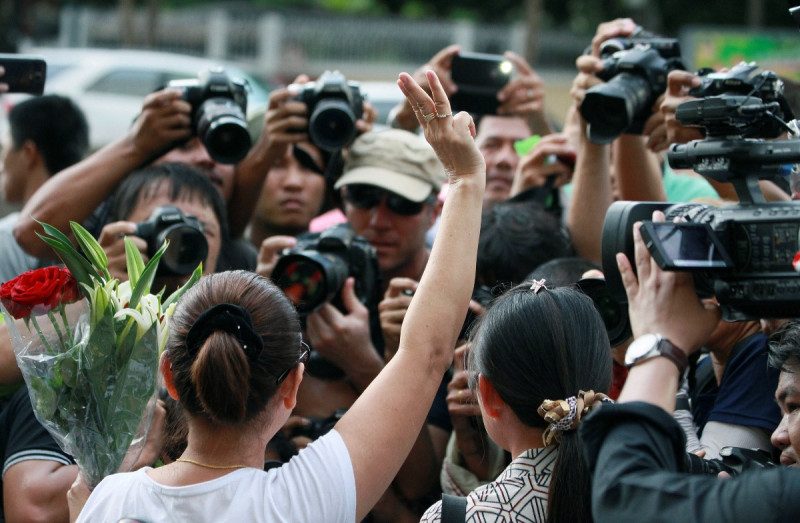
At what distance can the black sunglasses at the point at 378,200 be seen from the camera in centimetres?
368

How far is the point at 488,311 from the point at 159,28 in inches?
745

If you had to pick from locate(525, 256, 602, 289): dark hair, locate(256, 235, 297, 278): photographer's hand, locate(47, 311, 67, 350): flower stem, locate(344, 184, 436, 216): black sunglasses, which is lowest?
locate(256, 235, 297, 278): photographer's hand

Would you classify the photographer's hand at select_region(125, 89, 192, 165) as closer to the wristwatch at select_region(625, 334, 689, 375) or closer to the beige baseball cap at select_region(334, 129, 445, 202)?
the beige baseball cap at select_region(334, 129, 445, 202)

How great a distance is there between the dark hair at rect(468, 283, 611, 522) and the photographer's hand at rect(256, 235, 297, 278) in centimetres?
122

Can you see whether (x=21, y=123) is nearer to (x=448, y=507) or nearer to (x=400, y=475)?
(x=400, y=475)

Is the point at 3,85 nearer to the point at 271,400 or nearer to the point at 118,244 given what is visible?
the point at 118,244

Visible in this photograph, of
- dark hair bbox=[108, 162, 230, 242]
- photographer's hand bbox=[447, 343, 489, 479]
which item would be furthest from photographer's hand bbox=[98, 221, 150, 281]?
photographer's hand bbox=[447, 343, 489, 479]

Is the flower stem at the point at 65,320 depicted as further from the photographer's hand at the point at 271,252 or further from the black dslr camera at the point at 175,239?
the photographer's hand at the point at 271,252

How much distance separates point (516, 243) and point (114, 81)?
32.2 feet

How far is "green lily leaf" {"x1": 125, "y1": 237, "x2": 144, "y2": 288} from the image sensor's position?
7.70 feet

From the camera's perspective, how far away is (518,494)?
6.54ft

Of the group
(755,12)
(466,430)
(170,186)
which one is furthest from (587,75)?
(755,12)

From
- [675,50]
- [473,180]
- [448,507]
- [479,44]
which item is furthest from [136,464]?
[479,44]

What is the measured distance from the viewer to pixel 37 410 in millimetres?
2223
